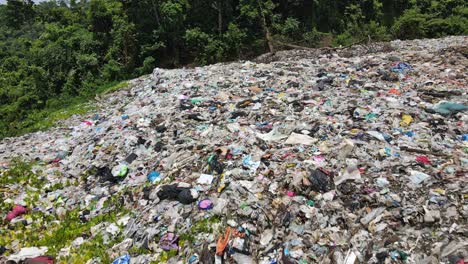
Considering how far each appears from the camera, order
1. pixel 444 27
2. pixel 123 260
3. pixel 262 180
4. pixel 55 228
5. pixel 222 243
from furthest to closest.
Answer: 1. pixel 444 27
2. pixel 55 228
3. pixel 262 180
4. pixel 123 260
5. pixel 222 243

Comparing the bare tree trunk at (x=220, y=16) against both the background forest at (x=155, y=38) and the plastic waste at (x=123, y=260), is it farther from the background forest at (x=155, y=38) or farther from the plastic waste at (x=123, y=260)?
the plastic waste at (x=123, y=260)

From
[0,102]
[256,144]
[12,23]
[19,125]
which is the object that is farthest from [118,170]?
[12,23]

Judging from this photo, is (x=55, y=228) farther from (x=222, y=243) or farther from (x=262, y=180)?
(x=262, y=180)

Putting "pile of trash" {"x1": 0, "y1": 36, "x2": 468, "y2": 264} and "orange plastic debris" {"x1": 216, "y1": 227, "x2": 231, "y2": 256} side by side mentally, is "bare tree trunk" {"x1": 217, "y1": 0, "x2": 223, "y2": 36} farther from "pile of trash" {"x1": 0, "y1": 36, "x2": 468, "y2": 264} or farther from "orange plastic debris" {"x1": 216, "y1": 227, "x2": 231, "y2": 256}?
"orange plastic debris" {"x1": 216, "y1": 227, "x2": 231, "y2": 256}

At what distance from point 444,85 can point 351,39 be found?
10616 millimetres

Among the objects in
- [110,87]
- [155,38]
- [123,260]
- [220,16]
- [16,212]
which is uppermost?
[220,16]

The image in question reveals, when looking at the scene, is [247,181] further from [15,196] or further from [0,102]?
[0,102]

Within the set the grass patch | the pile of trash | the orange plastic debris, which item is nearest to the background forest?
the grass patch

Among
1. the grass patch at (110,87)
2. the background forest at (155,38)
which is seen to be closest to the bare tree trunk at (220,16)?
the background forest at (155,38)

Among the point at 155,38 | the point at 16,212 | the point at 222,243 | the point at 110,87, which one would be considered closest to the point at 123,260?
the point at 222,243

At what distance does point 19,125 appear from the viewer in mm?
12461

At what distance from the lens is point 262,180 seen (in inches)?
177

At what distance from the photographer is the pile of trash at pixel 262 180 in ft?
12.0

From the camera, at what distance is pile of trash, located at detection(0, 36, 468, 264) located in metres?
3.66
